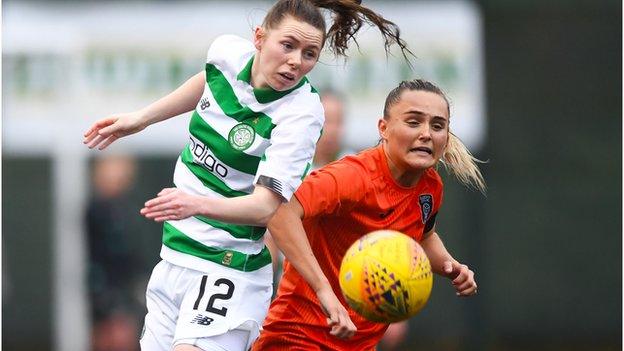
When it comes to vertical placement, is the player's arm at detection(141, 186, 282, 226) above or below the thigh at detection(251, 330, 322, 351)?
above

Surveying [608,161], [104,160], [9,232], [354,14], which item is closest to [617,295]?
[608,161]

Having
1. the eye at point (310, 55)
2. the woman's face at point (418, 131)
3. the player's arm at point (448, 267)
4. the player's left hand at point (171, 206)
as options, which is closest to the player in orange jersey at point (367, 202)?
the woman's face at point (418, 131)

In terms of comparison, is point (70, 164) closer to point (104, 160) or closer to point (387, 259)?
point (104, 160)

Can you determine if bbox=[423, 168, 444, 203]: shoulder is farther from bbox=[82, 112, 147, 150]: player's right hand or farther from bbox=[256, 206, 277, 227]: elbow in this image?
bbox=[82, 112, 147, 150]: player's right hand

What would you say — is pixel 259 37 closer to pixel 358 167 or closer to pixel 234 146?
pixel 234 146

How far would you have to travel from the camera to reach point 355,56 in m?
12.2

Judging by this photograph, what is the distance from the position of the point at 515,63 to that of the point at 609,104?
39.4 inches

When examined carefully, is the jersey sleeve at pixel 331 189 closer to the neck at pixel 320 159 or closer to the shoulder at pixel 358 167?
the shoulder at pixel 358 167

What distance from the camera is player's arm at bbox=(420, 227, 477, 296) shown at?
5.79 m

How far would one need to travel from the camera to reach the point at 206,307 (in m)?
5.51

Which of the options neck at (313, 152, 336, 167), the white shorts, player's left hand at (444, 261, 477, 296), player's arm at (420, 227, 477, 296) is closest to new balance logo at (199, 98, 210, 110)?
the white shorts

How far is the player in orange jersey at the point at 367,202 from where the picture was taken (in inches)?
214

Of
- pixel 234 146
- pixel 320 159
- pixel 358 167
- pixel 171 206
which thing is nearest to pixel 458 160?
pixel 358 167

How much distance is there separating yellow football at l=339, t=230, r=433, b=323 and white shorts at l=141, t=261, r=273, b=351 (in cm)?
58
